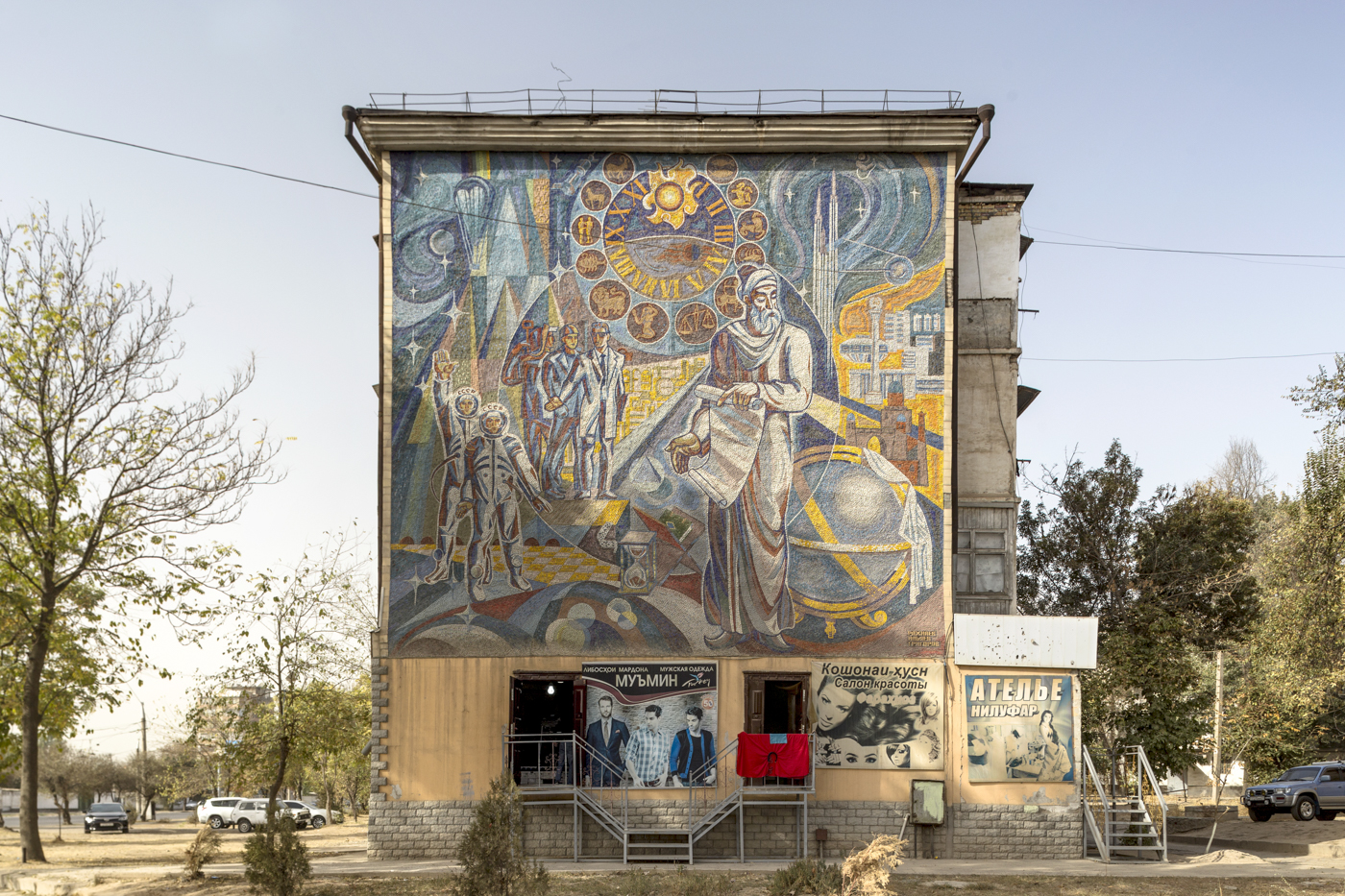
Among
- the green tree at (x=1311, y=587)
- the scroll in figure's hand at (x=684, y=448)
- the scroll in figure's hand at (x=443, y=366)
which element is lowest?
the green tree at (x=1311, y=587)

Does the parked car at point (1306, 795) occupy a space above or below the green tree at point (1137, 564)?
below

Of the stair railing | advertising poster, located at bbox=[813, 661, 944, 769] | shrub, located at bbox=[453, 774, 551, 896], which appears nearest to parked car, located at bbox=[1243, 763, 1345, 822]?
advertising poster, located at bbox=[813, 661, 944, 769]

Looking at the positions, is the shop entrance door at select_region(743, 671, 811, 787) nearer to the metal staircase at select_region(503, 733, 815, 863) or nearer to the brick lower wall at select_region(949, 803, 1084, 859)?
the metal staircase at select_region(503, 733, 815, 863)

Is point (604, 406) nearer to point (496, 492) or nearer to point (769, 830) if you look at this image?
point (496, 492)

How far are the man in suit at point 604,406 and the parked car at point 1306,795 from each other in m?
22.5

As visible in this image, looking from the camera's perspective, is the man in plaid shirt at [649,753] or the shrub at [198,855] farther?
the man in plaid shirt at [649,753]

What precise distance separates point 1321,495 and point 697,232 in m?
13.7

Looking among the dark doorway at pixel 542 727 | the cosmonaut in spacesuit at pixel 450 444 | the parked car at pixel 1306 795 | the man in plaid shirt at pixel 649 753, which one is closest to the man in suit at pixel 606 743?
the man in plaid shirt at pixel 649 753

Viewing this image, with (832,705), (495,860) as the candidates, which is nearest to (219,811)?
(832,705)

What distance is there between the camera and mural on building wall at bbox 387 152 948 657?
826 inches

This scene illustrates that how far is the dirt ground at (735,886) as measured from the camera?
614 inches

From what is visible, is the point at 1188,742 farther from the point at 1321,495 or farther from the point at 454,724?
the point at 454,724

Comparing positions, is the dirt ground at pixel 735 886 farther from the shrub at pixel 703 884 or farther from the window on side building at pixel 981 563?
the window on side building at pixel 981 563

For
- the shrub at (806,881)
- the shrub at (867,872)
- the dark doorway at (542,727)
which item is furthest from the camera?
the dark doorway at (542,727)
